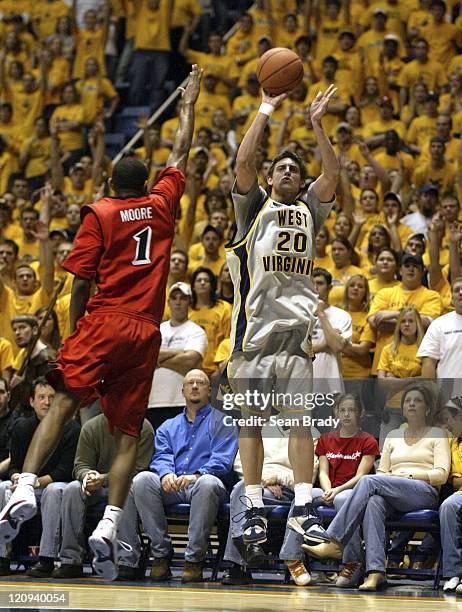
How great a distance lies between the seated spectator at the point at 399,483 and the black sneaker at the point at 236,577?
680mm

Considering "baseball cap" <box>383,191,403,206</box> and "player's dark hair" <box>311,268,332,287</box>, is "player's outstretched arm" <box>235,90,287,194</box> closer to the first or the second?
"player's dark hair" <box>311,268,332,287</box>

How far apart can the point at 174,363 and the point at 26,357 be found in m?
1.47

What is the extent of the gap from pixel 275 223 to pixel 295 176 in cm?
32

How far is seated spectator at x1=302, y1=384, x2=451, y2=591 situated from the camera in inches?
334

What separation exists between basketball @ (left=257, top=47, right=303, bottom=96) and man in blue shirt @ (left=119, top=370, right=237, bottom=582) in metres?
2.71

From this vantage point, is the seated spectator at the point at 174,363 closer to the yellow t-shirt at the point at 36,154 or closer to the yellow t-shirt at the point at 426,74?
the yellow t-shirt at the point at 426,74

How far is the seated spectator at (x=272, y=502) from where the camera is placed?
856cm

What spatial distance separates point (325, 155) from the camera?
7.52m

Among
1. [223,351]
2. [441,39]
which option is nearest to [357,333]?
[223,351]

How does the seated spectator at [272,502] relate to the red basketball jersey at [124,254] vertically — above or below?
below

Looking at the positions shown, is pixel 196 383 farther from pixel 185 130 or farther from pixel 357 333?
pixel 185 130

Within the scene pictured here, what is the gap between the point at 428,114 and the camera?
15172mm

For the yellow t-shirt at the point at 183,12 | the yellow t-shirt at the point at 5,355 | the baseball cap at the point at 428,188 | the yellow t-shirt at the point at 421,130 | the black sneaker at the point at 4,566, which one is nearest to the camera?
the black sneaker at the point at 4,566

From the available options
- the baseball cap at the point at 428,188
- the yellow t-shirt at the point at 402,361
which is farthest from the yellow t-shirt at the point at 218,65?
the yellow t-shirt at the point at 402,361
